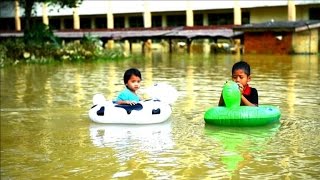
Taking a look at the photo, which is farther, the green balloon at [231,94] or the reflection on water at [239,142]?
the green balloon at [231,94]

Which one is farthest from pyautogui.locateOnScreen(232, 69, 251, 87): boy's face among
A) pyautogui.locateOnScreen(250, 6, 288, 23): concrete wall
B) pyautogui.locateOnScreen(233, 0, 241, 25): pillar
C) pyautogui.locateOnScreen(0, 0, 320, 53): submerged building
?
pyautogui.locateOnScreen(250, 6, 288, 23): concrete wall

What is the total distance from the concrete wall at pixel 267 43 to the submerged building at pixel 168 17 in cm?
15

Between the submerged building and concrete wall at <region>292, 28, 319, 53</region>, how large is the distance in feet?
0.48

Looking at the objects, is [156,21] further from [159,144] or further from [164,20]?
[159,144]

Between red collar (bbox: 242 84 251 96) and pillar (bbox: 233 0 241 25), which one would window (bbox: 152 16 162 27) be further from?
red collar (bbox: 242 84 251 96)

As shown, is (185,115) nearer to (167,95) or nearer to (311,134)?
(167,95)

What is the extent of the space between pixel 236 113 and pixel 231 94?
357 mm

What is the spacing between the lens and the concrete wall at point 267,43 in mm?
41031

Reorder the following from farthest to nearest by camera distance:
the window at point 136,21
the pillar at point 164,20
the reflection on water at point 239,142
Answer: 1. the window at point 136,21
2. the pillar at point 164,20
3. the reflection on water at point 239,142

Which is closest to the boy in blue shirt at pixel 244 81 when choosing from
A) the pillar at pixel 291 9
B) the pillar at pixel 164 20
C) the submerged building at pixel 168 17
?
the submerged building at pixel 168 17

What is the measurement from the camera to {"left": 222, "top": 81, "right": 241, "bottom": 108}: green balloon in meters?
9.64

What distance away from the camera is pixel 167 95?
10.9m

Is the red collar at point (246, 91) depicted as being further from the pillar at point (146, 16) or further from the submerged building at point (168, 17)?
the pillar at point (146, 16)

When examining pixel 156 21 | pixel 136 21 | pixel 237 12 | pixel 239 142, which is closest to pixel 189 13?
pixel 237 12
